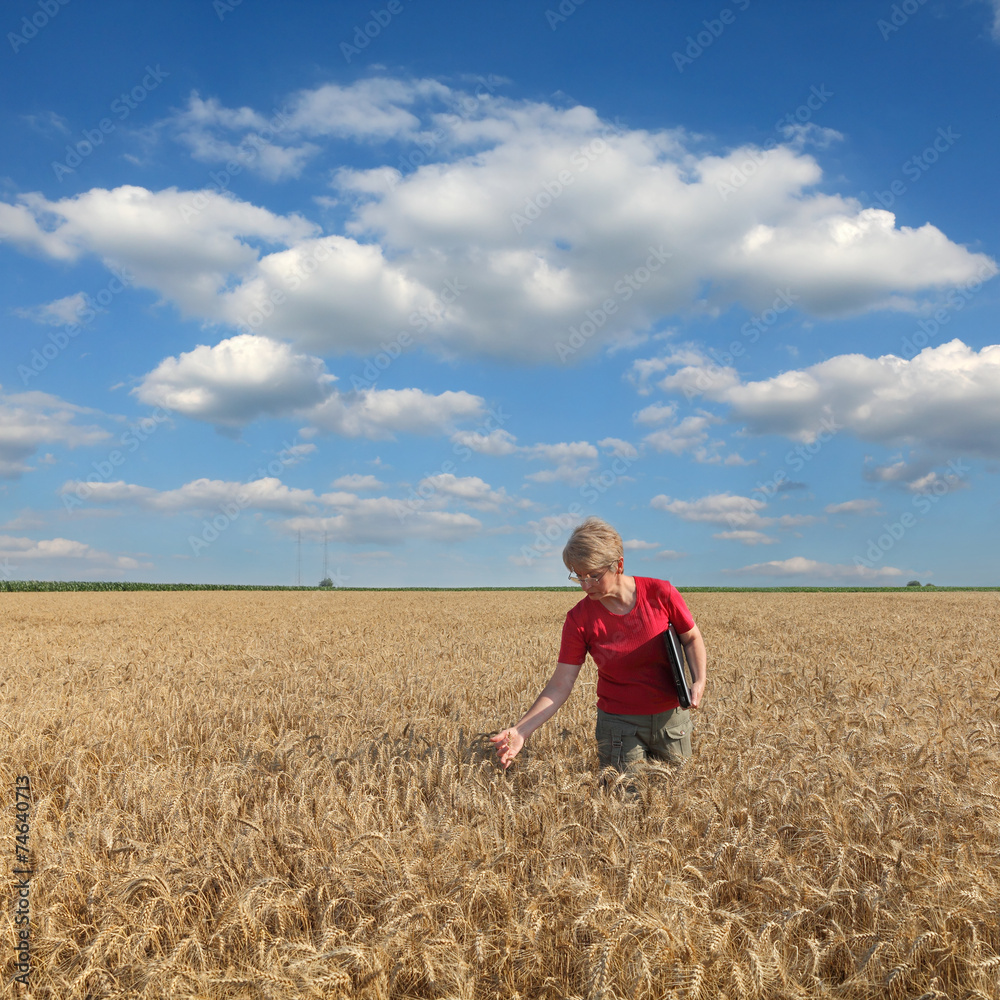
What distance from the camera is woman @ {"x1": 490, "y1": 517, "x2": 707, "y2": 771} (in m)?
4.34

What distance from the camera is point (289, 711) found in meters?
6.54

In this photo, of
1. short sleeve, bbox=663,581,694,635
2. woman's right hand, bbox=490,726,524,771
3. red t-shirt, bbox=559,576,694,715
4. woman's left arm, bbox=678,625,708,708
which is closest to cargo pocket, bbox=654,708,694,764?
red t-shirt, bbox=559,576,694,715

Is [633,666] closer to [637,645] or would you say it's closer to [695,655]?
[637,645]

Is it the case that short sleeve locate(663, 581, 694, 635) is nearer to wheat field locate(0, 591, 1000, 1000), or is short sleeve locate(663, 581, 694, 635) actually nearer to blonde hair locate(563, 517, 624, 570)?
blonde hair locate(563, 517, 624, 570)

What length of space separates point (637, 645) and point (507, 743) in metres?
1.00

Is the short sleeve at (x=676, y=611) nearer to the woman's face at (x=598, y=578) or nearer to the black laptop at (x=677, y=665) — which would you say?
the black laptop at (x=677, y=665)

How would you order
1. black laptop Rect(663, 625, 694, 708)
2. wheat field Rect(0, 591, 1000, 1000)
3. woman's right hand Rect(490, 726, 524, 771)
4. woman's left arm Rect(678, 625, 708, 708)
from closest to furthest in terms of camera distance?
wheat field Rect(0, 591, 1000, 1000) → woman's right hand Rect(490, 726, 524, 771) → black laptop Rect(663, 625, 694, 708) → woman's left arm Rect(678, 625, 708, 708)

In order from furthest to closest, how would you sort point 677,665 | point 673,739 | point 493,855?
1. point 673,739
2. point 677,665
3. point 493,855

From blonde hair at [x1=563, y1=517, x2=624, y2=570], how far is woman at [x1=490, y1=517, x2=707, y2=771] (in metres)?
0.27

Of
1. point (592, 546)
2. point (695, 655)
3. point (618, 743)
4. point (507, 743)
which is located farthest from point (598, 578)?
point (618, 743)

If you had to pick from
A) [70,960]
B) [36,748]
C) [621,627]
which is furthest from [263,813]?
[36,748]

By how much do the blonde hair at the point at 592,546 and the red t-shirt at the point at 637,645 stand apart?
0.54m

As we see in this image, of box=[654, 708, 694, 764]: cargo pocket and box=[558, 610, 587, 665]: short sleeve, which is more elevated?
box=[558, 610, 587, 665]: short sleeve

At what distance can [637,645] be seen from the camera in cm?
434
